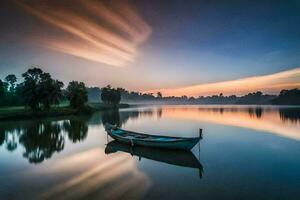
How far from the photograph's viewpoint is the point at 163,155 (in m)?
18.1

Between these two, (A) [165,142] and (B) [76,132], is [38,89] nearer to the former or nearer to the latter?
(B) [76,132]

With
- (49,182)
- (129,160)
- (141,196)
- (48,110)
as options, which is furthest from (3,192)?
(48,110)

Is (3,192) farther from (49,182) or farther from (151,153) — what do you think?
(151,153)

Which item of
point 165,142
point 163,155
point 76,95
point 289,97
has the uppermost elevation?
point 76,95

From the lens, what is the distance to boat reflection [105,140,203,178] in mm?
15820

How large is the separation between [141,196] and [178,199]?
1.74 metres

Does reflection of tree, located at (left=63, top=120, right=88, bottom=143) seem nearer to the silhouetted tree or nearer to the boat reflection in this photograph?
the boat reflection

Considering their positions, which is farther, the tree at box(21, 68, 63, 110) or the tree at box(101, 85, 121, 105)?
the tree at box(101, 85, 121, 105)

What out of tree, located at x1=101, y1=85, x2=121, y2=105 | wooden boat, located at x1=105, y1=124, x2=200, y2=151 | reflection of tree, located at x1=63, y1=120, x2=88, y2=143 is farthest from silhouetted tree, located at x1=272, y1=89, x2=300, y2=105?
wooden boat, located at x1=105, y1=124, x2=200, y2=151

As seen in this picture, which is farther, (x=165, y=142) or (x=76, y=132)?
(x=76, y=132)

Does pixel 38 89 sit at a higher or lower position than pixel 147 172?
higher

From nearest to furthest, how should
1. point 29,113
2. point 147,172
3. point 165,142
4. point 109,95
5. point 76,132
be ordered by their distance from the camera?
point 147,172
point 165,142
point 76,132
point 29,113
point 109,95

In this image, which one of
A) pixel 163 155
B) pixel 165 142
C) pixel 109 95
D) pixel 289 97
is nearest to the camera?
pixel 163 155

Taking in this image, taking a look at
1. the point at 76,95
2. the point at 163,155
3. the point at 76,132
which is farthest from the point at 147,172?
the point at 76,95
